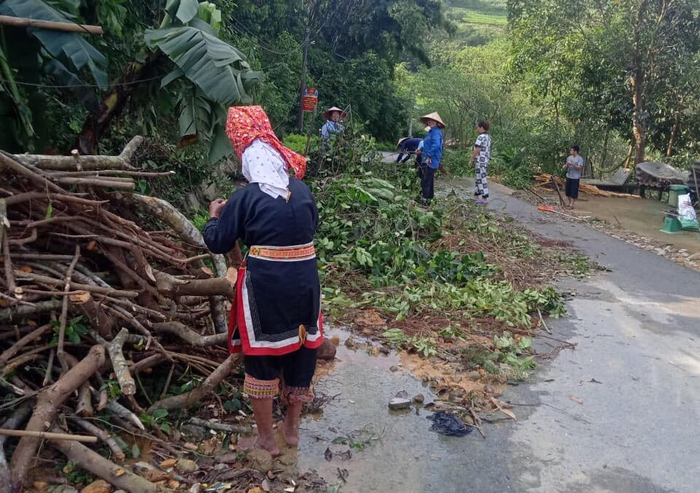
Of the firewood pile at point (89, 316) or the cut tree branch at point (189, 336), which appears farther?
the cut tree branch at point (189, 336)

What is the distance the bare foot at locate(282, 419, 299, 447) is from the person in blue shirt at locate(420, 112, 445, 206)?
22.9 feet

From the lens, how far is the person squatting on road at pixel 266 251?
3.01 metres

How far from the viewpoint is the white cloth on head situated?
9.87 ft

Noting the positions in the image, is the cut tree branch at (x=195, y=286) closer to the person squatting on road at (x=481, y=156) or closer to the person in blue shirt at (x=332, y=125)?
the person in blue shirt at (x=332, y=125)

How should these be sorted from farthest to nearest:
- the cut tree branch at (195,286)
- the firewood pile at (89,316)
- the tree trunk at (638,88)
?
the tree trunk at (638,88), the cut tree branch at (195,286), the firewood pile at (89,316)

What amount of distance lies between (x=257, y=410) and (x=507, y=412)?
5.68ft

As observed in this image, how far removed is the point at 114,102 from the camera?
5609 mm

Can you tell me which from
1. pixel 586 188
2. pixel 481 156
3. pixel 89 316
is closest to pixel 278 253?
pixel 89 316

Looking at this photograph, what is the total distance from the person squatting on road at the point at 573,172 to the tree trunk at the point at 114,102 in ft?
34.2

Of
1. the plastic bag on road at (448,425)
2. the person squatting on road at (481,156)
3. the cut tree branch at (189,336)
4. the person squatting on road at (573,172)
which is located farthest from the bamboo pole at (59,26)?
the person squatting on road at (573,172)

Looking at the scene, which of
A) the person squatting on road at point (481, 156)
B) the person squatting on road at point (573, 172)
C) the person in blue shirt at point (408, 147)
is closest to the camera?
the person in blue shirt at point (408, 147)

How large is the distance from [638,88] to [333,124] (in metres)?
10.8

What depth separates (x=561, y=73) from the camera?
17344 millimetres

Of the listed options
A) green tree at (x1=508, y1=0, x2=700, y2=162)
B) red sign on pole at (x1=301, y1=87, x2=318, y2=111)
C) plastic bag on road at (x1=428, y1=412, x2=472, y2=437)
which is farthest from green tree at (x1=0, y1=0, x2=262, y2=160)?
green tree at (x1=508, y1=0, x2=700, y2=162)
